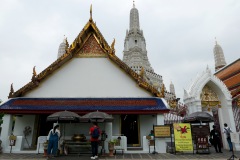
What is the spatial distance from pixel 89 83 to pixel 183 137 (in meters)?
5.62

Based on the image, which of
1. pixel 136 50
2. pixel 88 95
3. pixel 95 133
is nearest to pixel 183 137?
pixel 95 133

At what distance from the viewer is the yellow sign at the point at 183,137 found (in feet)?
28.7

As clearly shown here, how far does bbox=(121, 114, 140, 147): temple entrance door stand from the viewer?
10766mm

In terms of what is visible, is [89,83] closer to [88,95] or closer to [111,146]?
[88,95]

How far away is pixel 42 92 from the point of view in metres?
10.7

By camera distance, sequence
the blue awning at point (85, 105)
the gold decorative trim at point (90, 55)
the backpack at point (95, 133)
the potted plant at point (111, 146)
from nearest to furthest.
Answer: the backpack at point (95, 133)
the potted plant at point (111, 146)
the blue awning at point (85, 105)
the gold decorative trim at point (90, 55)

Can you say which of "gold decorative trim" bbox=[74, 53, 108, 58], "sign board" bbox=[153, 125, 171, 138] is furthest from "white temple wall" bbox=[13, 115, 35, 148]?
"sign board" bbox=[153, 125, 171, 138]

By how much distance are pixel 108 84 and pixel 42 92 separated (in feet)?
12.0

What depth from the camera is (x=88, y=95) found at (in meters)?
10.6

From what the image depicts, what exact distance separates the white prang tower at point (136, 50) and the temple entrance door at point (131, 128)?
112 ft

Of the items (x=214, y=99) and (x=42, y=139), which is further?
(x=214, y=99)

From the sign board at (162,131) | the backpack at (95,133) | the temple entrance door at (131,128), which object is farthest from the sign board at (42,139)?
the sign board at (162,131)

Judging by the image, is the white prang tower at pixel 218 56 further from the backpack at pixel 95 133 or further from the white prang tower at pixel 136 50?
the backpack at pixel 95 133

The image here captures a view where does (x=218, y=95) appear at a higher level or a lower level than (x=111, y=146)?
higher
